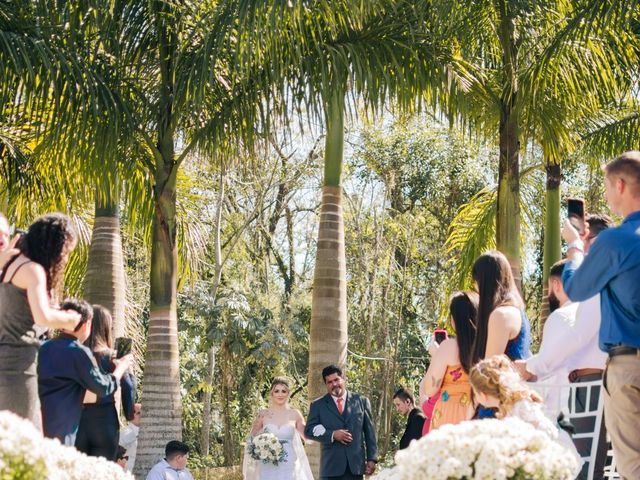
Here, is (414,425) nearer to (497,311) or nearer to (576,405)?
(497,311)

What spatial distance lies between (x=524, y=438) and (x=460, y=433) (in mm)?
259

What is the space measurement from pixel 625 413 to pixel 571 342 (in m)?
1.08

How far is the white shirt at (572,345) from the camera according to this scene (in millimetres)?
6102

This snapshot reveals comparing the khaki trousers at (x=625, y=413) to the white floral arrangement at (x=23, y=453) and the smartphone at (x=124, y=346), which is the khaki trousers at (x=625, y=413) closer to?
the white floral arrangement at (x=23, y=453)

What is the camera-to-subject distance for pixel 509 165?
41.2ft

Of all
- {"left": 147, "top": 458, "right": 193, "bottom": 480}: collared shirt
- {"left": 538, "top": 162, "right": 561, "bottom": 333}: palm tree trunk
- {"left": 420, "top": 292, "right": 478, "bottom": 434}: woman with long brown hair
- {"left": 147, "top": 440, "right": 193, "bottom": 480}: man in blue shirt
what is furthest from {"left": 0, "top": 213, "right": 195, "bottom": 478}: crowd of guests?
{"left": 538, "top": 162, "right": 561, "bottom": 333}: palm tree trunk

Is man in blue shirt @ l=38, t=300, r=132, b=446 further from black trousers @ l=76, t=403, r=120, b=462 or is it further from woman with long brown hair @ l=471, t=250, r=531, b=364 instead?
woman with long brown hair @ l=471, t=250, r=531, b=364

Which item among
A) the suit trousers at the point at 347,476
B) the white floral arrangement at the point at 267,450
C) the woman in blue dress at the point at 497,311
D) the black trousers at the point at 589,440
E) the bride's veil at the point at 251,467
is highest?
the woman in blue dress at the point at 497,311

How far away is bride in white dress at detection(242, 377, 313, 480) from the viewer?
1285cm

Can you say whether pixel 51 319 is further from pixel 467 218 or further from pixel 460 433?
pixel 467 218

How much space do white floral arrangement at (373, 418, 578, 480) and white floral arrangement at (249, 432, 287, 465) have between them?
8.24m

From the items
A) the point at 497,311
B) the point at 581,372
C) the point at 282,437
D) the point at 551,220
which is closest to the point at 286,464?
the point at 282,437

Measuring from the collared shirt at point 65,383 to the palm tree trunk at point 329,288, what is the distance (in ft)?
20.7

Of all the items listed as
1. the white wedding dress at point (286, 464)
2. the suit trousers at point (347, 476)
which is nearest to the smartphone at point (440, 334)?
A: the suit trousers at point (347, 476)
